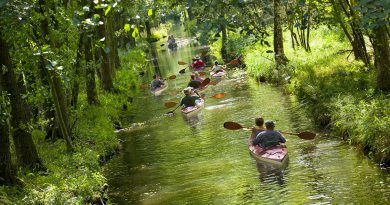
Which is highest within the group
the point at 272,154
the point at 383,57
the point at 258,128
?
the point at 383,57

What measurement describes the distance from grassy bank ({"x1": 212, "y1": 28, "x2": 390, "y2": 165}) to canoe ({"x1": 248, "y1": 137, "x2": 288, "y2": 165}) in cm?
156

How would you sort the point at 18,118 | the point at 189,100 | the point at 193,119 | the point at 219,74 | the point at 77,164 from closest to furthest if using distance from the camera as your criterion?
the point at 18,118 → the point at 77,164 → the point at 193,119 → the point at 189,100 → the point at 219,74

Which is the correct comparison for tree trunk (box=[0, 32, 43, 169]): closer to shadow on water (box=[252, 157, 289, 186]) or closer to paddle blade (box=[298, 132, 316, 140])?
shadow on water (box=[252, 157, 289, 186])

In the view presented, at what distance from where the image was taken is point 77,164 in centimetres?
1259

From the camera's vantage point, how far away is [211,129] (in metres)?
17.8

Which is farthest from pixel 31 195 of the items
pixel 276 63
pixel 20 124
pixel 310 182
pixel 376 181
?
pixel 276 63

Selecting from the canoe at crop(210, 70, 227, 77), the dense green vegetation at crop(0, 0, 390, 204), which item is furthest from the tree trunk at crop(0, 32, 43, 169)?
the canoe at crop(210, 70, 227, 77)

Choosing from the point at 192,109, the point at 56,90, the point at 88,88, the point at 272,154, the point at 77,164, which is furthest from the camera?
the point at 192,109

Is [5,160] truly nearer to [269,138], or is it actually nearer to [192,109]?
[269,138]

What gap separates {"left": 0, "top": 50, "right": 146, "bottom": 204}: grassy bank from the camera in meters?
9.48

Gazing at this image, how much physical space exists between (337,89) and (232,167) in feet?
15.4

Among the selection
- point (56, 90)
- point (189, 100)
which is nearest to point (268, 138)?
point (56, 90)

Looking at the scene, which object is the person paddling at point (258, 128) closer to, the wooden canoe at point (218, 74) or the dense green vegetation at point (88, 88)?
the dense green vegetation at point (88, 88)

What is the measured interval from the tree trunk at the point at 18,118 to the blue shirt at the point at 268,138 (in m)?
5.33
